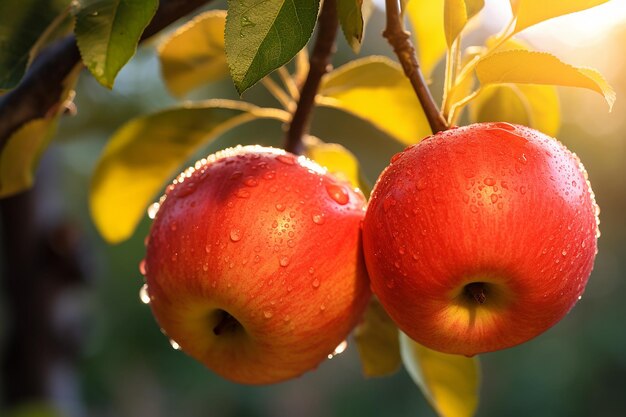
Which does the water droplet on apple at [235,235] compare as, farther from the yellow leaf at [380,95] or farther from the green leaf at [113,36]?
the yellow leaf at [380,95]

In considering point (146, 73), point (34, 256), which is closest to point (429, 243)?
point (34, 256)

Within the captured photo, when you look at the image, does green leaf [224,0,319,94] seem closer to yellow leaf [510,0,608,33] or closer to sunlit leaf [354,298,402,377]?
yellow leaf [510,0,608,33]

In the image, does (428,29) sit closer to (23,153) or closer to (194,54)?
(194,54)

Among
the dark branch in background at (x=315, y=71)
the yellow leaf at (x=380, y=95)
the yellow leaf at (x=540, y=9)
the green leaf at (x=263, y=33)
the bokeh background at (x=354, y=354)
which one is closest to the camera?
the green leaf at (x=263, y=33)

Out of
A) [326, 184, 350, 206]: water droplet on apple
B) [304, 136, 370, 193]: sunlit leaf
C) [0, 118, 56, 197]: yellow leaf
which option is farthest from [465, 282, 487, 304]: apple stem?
[0, 118, 56, 197]: yellow leaf

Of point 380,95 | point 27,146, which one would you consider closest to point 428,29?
point 380,95

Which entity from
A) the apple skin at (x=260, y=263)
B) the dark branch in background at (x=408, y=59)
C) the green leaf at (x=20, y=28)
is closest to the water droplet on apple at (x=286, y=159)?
the apple skin at (x=260, y=263)
